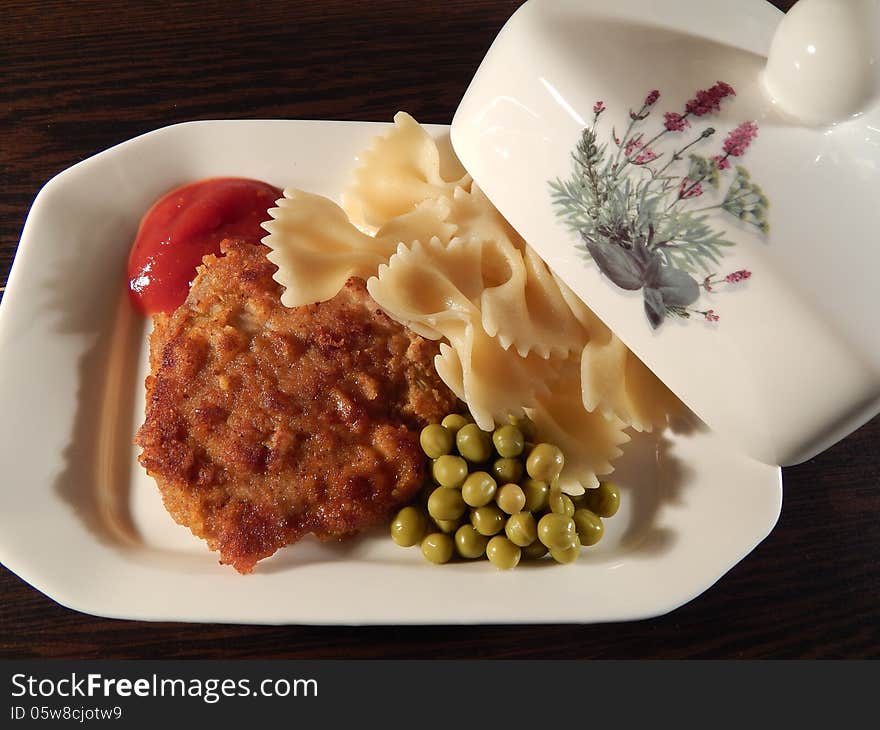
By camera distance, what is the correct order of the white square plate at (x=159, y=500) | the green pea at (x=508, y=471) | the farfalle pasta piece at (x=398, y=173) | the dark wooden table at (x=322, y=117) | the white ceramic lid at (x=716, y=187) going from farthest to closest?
1. the farfalle pasta piece at (x=398, y=173)
2. the dark wooden table at (x=322, y=117)
3. the green pea at (x=508, y=471)
4. the white square plate at (x=159, y=500)
5. the white ceramic lid at (x=716, y=187)

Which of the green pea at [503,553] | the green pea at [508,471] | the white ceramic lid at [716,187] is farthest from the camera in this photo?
the green pea at [508,471]

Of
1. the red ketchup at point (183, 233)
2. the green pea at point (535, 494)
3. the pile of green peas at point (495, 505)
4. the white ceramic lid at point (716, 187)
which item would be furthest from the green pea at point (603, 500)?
the red ketchup at point (183, 233)

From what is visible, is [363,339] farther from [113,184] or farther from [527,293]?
[113,184]

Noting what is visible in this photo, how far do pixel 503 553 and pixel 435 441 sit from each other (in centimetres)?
39

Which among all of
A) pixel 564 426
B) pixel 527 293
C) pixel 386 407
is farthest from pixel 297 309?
pixel 564 426

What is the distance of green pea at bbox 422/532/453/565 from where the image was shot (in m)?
2.16

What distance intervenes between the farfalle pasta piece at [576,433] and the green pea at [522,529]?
18cm

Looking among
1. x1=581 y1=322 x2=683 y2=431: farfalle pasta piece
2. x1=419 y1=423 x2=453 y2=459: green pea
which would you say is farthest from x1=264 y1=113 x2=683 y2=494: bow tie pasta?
x1=419 y1=423 x2=453 y2=459: green pea

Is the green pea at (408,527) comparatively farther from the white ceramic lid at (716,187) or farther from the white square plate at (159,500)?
the white ceramic lid at (716,187)

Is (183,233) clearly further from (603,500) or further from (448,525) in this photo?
(603,500)

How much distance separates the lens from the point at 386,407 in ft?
7.45

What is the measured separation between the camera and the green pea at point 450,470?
218 cm

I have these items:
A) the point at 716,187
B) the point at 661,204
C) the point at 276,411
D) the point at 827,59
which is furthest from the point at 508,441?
the point at 827,59

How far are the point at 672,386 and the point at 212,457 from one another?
1358 mm
